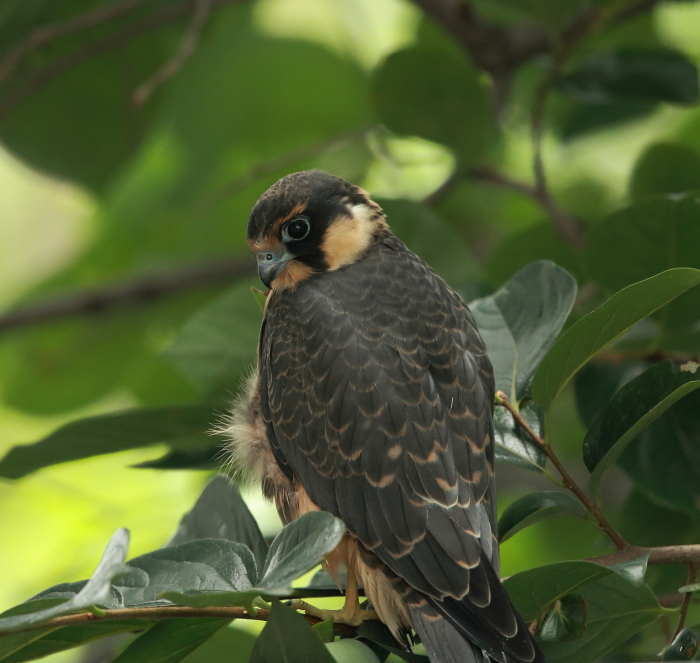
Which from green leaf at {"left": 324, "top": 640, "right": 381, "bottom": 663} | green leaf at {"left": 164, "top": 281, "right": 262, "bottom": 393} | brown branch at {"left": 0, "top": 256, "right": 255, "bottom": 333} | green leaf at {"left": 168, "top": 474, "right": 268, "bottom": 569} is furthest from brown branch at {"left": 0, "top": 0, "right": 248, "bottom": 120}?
green leaf at {"left": 324, "top": 640, "right": 381, "bottom": 663}

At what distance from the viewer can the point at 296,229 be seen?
2.50 m

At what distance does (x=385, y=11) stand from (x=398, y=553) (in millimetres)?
3717

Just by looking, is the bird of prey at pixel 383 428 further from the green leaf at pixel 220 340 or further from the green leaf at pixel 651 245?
the green leaf at pixel 651 245

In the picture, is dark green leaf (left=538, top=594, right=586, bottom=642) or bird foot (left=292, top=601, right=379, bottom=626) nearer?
dark green leaf (left=538, top=594, right=586, bottom=642)

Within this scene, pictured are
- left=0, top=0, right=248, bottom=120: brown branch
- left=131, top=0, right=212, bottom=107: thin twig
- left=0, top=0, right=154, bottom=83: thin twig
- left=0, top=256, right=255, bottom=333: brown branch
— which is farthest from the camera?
left=0, top=256, right=255, bottom=333: brown branch

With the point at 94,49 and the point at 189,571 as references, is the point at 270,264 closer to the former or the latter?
the point at 189,571

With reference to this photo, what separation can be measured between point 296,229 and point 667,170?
3.74ft

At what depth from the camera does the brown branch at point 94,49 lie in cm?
333

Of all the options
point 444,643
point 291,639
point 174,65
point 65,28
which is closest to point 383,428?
point 444,643

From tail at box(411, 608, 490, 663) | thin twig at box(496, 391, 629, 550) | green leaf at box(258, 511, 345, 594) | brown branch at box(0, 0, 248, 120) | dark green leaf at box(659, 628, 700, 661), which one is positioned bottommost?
tail at box(411, 608, 490, 663)

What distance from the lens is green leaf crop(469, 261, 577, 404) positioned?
2.05m

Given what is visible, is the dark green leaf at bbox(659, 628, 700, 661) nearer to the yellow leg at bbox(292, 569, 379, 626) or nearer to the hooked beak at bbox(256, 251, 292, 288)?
the yellow leg at bbox(292, 569, 379, 626)

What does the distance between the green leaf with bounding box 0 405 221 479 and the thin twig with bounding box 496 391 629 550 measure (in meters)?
0.84

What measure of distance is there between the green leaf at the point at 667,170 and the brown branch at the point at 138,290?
5.87 ft
